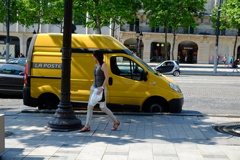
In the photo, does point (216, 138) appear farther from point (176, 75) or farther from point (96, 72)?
point (176, 75)

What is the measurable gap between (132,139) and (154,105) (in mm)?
2779

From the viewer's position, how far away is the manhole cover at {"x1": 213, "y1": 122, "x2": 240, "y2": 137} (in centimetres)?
691

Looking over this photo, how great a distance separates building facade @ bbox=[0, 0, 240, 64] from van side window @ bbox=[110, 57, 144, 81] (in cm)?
3977

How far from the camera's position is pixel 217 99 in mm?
12289

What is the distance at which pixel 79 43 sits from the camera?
8.77 m

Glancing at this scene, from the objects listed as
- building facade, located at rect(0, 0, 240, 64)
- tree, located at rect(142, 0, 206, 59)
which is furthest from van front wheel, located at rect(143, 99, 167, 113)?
building facade, located at rect(0, 0, 240, 64)

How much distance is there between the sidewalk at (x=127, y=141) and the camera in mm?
5223

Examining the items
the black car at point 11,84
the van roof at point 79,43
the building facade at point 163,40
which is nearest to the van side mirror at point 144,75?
the van roof at point 79,43

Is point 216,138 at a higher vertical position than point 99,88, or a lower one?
lower

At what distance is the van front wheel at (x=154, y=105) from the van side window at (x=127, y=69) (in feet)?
2.52

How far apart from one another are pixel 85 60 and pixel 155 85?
203 centimetres

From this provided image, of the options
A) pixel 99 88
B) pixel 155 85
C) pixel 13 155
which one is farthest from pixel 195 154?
pixel 155 85

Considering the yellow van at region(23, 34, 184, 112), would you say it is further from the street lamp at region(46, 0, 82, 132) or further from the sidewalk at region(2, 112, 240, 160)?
the street lamp at region(46, 0, 82, 132)

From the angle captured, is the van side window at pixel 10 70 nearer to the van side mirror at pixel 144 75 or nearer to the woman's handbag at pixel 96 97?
the van side mirror at pixel 144 75
